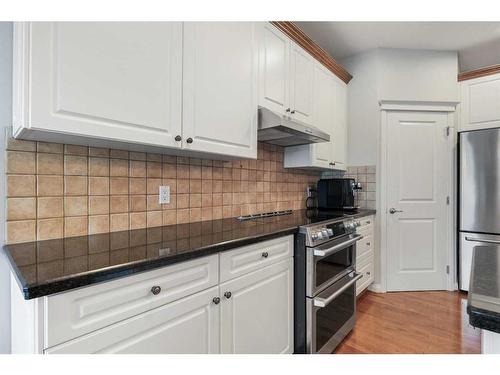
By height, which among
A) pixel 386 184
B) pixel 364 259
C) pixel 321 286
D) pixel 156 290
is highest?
pixel 386 184

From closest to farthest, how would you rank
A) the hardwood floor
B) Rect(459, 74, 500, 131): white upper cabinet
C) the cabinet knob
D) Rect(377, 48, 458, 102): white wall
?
the cabinet knob → the hardwood floor → Rect(459, 74, 500, 131): white upper cabinet → Rect(377, 48, 458, 102): white wall

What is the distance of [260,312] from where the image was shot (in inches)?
54.4

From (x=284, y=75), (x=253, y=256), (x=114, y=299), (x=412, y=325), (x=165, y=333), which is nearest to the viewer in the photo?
(x=114, y=299)

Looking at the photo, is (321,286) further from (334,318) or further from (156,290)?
(156,290)

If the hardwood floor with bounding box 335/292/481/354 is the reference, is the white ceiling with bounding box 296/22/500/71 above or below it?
above

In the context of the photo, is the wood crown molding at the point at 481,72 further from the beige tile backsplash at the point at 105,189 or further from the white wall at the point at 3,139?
the white wall at the point at 3,139

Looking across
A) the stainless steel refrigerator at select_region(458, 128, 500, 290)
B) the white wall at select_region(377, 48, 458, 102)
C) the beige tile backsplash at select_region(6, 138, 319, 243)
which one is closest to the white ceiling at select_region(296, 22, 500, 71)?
the white wall at select_region(377, 48, 458, 102)

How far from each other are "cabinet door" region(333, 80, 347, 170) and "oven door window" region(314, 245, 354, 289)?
1.16m

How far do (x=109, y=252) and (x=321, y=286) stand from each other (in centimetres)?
126

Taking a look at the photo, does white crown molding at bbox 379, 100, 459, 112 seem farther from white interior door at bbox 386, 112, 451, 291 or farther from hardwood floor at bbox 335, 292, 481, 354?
hardwood floor at bbox 335, 292, 481, 354

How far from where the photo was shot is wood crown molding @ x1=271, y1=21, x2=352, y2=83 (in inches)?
81.5

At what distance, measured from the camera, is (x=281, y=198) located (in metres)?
2.61

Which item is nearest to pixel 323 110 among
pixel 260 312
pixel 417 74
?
pixel 417 74
